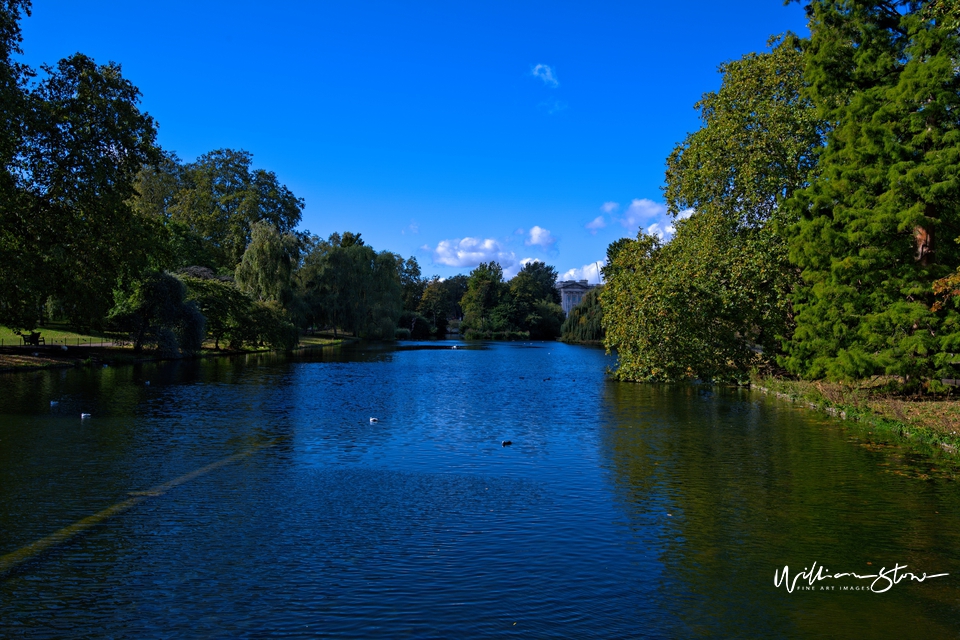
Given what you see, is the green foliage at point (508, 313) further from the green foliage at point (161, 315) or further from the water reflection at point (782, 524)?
the water reflection at point (782, 524)

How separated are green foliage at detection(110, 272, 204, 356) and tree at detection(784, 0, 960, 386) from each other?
3590 cm

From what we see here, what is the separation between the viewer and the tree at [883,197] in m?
20.4

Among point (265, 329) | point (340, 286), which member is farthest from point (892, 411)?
point (340, 286)

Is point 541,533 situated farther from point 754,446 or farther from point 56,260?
point 56,260

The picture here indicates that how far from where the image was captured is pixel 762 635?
22.9 ft

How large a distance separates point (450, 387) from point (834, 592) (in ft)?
84.5

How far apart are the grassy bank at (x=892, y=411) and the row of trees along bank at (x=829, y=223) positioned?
0.79 meters

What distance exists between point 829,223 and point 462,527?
18.2 m

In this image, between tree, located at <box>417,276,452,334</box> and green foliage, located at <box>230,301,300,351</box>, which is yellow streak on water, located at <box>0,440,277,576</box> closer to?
green foliage, located at <box>230,301,300,351</box>

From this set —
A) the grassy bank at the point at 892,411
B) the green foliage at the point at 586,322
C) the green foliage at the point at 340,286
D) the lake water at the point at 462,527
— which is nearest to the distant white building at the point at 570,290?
the green foliage at the point at 586,322

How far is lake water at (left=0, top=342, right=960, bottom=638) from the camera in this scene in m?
7.36

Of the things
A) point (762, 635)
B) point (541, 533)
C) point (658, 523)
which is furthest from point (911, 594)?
point (541, 533)

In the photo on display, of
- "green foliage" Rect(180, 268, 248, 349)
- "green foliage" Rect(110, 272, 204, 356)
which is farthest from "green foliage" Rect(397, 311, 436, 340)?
"green foliage" Rect(110, 272, 204, 356)

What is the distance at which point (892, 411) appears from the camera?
1991 cm
